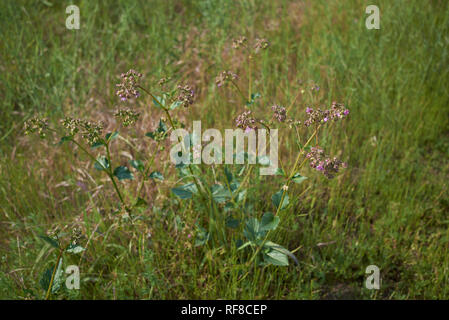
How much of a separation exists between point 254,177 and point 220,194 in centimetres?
47

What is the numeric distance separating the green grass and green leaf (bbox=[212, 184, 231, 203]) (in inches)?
8.9

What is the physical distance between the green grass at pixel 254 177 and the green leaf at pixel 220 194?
23cm

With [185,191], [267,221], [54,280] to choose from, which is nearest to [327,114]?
[267,221]

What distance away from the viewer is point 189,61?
136 inches

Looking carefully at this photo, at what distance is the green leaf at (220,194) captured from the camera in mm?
1961

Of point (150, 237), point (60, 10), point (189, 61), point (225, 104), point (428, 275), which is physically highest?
point (60, 10)

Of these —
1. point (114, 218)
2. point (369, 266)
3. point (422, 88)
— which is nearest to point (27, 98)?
point (114, 218)

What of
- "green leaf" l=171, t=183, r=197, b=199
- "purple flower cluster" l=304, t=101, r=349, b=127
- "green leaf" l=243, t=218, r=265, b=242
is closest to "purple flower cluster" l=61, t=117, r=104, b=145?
"green leaf" l=171, t=183, r=197, b=199

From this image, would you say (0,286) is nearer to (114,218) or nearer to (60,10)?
(114,218)

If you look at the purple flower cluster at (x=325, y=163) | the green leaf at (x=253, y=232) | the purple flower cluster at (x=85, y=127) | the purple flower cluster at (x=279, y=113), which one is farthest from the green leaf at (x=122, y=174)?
the purple flower cluster at (x=325, y=163)

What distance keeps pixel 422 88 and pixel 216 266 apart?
2151 mm

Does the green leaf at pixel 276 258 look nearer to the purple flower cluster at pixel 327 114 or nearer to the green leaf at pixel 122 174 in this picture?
the purple flower cluster at pixel 327 114

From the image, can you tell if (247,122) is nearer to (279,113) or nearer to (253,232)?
(279,113)

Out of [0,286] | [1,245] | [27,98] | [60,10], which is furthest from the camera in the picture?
[60,10]
